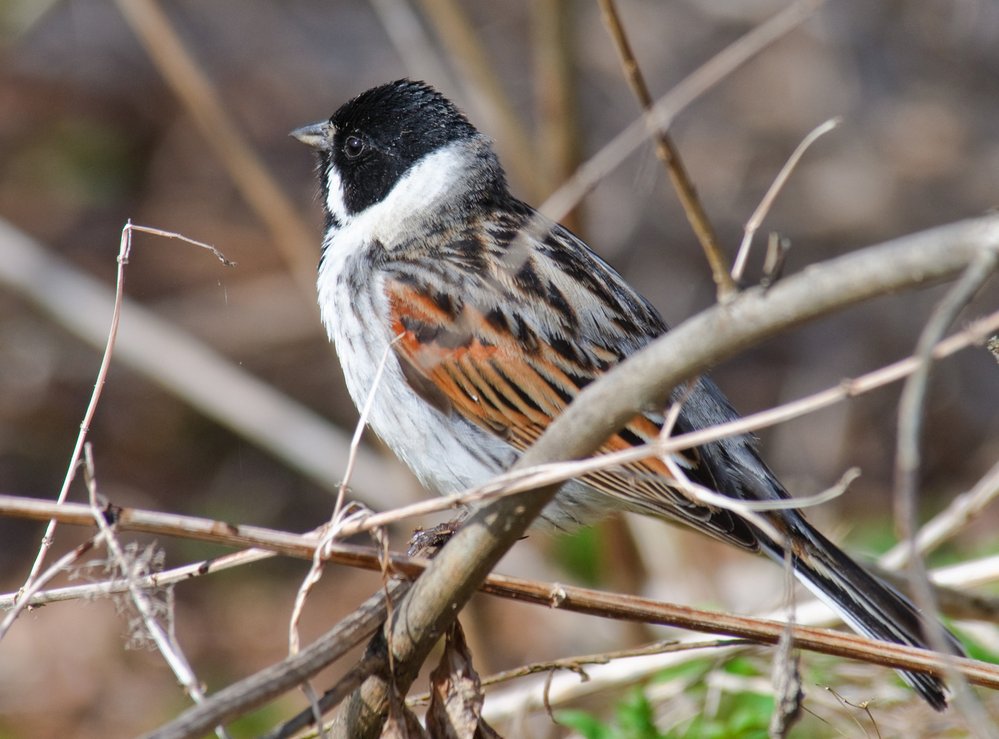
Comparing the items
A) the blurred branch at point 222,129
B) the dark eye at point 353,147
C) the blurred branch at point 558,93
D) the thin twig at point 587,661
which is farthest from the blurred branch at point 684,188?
the blurred branch at point 222,129

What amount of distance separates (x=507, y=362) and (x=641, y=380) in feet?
4.54

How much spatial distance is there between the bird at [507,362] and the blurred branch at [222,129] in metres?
1.10

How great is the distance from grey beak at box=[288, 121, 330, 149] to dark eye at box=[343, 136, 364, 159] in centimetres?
8

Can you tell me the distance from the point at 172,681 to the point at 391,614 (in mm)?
3696

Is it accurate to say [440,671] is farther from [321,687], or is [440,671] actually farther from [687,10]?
[687,10]

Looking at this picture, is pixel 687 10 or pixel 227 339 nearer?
pixel 227 339

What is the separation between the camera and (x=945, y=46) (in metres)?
6.83

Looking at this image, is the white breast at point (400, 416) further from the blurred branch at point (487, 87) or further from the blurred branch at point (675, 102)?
the blurred branch at point (487, 87)

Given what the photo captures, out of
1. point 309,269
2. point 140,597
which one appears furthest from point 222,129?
point 140,597

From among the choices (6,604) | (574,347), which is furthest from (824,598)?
(6,604)

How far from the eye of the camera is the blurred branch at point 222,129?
12.9 feet

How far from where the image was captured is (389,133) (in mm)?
3291

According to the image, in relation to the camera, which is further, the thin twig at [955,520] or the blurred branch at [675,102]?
the thin twig at [955,520]

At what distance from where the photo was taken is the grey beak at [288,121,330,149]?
3.40m
